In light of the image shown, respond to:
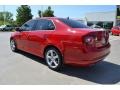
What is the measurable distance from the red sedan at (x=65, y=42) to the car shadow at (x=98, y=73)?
356mm

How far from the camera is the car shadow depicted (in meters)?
5.10

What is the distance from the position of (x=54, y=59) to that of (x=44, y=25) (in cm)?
124

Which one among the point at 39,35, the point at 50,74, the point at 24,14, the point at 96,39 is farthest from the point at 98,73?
the point at 24,14

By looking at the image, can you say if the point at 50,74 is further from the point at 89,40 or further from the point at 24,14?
the point at 24,14

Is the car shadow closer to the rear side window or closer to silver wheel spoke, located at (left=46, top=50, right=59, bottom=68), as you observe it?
silver wheel spoke, located at (left=46, top=50, right=59, bottom=68)

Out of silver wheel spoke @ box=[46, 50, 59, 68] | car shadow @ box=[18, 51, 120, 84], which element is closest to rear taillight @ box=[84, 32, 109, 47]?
car shadow @ box=[18, 51, 120, 84]

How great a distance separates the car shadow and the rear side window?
130 cm

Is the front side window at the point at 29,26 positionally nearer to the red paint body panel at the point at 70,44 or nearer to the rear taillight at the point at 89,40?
the red paint body panel at the point at 70,44

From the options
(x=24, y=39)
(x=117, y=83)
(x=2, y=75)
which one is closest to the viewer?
(x=117, y=83)

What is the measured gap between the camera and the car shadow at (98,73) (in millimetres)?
5098

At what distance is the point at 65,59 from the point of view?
541 centimetres
